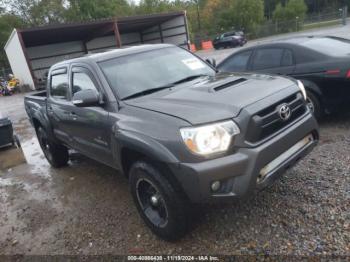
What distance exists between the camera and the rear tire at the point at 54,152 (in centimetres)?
588

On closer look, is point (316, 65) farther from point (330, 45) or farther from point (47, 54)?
point (47, 54)

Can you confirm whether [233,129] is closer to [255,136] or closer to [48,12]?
[255,136]

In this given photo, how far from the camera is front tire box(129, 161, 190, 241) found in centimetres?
296

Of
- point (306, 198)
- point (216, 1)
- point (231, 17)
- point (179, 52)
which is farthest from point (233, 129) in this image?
point (216, 1)

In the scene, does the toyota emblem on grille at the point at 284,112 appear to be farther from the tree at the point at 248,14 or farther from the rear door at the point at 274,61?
the tree at the point at 248,14

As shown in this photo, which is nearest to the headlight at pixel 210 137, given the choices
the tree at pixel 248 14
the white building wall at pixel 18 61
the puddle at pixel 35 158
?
the puddle at pixel 35 158

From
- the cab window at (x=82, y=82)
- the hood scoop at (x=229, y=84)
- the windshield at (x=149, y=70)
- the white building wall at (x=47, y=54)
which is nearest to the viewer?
the hood scoop at (x=229, y=84)

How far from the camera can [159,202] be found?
323cm

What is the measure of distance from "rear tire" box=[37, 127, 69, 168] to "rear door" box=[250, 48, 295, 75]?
383 centimetres

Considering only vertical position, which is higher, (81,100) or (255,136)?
(81,100)

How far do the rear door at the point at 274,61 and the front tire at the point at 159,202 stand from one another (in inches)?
144

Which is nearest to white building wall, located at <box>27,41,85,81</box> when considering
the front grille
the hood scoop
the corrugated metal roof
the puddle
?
the corrugated metal roof

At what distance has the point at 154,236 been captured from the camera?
345 centimetres

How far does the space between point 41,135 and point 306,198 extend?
15.6 feet
